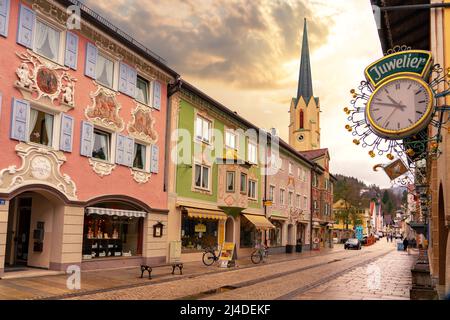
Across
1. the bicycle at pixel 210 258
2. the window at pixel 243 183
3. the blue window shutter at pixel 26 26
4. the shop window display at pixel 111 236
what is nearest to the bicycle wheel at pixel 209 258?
the bicycle at pixel 210 258

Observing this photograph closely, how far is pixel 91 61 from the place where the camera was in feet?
61.6

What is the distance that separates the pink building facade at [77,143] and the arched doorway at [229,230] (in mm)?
8150

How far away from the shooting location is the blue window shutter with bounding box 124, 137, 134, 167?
2064 cm

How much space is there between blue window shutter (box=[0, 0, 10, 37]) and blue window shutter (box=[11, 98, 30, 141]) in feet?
7.50

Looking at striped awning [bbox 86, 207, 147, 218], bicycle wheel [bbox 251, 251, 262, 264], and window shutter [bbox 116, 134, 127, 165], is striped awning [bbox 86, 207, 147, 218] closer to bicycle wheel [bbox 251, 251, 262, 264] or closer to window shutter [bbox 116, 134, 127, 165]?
window shutter [bbox 116, 134, 127, 165]

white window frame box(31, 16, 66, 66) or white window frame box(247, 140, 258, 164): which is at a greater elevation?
white window frame box(31, 16, 66, 66)

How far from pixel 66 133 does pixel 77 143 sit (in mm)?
768

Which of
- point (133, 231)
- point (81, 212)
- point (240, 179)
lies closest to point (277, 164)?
point (240, 179)

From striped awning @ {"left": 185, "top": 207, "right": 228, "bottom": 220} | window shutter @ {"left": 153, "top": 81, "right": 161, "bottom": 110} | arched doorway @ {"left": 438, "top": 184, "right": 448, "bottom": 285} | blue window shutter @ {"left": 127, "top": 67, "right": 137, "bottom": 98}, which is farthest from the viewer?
striped awning @ {"left": 185, "top": 207, "right": 228, "bottom": 220}

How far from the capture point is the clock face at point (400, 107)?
7344 millimetres

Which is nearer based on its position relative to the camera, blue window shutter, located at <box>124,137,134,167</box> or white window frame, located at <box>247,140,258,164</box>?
blue window shutter, located at <box>124,137,134,167</box>

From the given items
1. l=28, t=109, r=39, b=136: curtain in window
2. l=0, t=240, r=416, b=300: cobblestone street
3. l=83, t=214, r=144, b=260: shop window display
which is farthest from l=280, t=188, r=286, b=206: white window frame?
l=28, t=109, r=39, b=136: curtain in window

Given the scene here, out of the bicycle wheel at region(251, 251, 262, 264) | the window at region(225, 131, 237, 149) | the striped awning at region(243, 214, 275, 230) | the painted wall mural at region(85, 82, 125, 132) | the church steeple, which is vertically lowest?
the bicycle wheel at region(251, 251, 262, 264)
